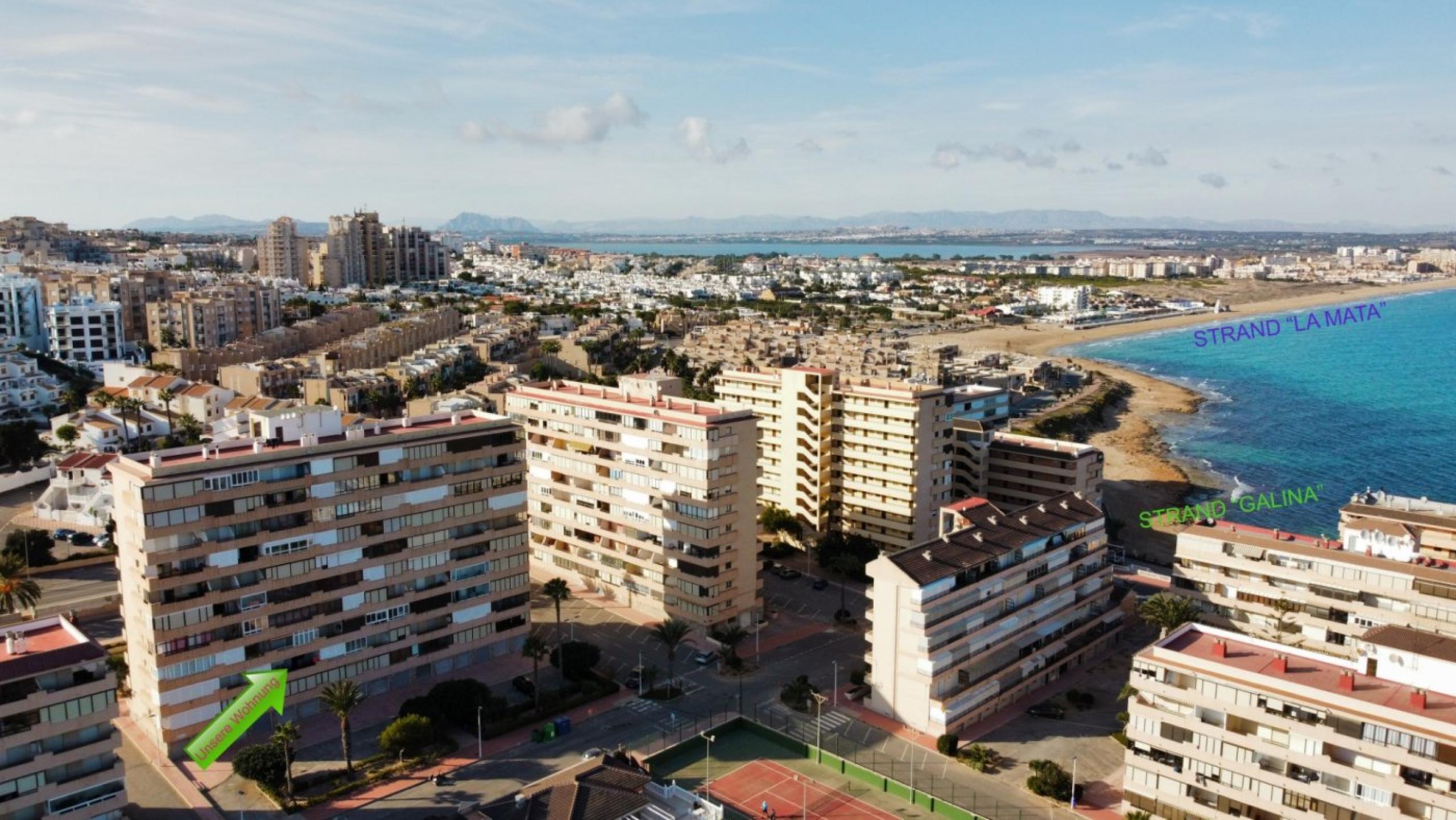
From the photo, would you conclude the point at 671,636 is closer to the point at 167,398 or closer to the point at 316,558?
the point at 316,558

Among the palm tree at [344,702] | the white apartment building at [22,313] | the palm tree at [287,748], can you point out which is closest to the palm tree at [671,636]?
the palm tree at [344,702]

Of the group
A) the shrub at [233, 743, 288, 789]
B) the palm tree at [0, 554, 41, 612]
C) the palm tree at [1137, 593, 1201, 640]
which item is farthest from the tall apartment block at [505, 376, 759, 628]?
the palm tree at [0, 554, 41, 612]

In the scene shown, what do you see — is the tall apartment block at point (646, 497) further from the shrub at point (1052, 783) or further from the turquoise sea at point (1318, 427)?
the turquoise sea at point (1318, 427)

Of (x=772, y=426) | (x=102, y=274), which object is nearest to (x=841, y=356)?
(x=772, y=426)

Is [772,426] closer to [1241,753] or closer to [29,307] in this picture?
[1241,753]

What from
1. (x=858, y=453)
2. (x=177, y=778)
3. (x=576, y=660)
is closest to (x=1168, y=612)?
(x=858, y=453)

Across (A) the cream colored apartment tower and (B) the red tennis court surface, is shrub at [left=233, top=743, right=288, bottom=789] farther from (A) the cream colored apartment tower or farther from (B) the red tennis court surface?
(A) the cream colored apartment tower
